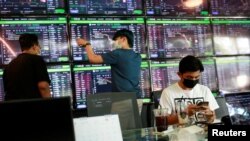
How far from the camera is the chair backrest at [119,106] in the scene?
2474 mm

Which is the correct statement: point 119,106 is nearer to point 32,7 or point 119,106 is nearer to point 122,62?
point 122,62

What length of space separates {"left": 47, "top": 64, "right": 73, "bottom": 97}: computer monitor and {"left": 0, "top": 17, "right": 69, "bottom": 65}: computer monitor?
0.08 meters

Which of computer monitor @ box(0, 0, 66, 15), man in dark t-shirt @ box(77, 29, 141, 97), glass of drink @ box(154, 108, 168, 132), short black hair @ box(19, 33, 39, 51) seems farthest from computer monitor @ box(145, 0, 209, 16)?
glass of drink @ box(154, 108, 168, 132)

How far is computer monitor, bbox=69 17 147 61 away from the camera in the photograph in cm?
356

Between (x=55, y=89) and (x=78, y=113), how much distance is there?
316 mm

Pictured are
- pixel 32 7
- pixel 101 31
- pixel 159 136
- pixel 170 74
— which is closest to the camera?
pixel 159 136

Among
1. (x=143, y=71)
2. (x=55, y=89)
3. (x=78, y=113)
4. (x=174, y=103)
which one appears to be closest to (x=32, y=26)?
(x=55, y=89)

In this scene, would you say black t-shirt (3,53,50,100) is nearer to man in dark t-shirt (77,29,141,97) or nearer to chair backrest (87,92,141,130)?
man in dark t-shirt (77,29,141,97)

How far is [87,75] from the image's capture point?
3.57m

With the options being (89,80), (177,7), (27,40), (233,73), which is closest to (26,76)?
(27,40)

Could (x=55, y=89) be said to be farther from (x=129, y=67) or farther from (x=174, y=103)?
(x=174, y=103)

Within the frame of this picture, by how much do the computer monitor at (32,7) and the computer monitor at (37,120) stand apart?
2.27 meters

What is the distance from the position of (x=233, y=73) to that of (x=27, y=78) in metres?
2.46

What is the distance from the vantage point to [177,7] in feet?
13.4
